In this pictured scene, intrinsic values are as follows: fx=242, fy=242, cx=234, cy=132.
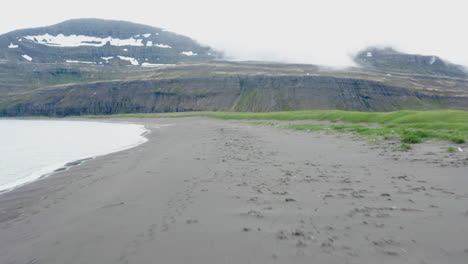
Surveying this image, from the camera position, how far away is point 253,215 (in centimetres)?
501

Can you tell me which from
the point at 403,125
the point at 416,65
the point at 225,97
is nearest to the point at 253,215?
the point at 403,125

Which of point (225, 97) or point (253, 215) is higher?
point (253, 215)

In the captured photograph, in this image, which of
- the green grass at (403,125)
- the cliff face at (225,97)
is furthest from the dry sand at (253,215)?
the cliff face at (225,97)

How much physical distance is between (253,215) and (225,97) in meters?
103

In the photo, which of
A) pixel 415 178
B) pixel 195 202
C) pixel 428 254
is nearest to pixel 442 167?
pixel 415 178

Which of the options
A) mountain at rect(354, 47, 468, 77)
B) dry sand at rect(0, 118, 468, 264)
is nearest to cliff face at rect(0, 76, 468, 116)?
dry sand at rect(0, 118, 468, 264)

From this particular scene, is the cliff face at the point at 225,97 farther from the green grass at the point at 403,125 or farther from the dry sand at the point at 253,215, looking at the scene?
the dry sand at the point at 253,215

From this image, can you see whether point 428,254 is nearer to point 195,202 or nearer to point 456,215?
point 456,215

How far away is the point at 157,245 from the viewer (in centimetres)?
404

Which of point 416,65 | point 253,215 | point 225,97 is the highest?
point 416,65

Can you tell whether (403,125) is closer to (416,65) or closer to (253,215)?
(253,215)

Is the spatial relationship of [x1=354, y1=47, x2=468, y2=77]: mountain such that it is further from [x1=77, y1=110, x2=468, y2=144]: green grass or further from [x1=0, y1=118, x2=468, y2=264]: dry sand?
[x1=0, y1=118, x2=468, y2=264]: dry sand

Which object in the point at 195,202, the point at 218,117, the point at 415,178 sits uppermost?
the point at 415,178

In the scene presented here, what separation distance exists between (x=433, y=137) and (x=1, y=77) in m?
187
